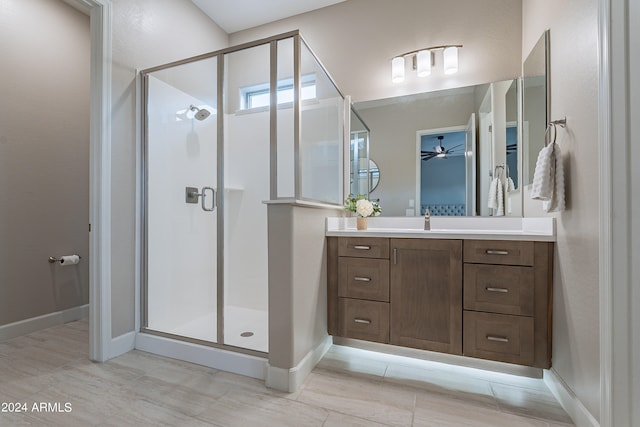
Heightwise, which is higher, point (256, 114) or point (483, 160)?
point (256, 114)

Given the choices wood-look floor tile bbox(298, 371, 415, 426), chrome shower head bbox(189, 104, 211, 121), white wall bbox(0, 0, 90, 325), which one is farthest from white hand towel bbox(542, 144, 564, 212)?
white wall bbox(0, 0, 90, 325)

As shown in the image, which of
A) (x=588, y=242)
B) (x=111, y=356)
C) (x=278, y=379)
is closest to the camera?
(x=588, y=242)

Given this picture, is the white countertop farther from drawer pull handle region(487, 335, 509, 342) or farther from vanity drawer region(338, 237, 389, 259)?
drawer pull handle region(487, 335, 509, 342)

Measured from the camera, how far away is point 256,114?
9.39ft

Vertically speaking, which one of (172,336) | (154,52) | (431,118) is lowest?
(172,336)

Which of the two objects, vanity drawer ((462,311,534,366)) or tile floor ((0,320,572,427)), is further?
vanity drawer ((462,311,534,366))

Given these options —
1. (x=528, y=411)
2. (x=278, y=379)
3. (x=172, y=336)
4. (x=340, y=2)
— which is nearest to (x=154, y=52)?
(x=340, y=2)

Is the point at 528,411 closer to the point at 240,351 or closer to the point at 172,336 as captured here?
the point at 240,351

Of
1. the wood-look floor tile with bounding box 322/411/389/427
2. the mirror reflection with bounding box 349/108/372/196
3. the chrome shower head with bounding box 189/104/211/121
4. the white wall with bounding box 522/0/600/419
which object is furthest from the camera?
the chrome shower head with bounding box 189/104/211/121

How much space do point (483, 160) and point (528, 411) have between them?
5.20ft

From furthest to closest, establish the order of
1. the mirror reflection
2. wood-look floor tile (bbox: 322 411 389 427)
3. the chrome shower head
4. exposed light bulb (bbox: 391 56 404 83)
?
the chrome shower head, the mirror reflection, exposed light bulb (bbox: 391 56 404 83), wood-look floor tile (bbox: 322 411 389 427)

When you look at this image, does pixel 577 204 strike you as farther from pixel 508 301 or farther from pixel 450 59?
pixel 450 59

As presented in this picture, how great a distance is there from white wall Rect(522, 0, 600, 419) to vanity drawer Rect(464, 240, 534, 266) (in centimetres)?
14

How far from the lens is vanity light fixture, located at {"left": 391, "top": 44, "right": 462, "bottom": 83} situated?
2182 millimetres
